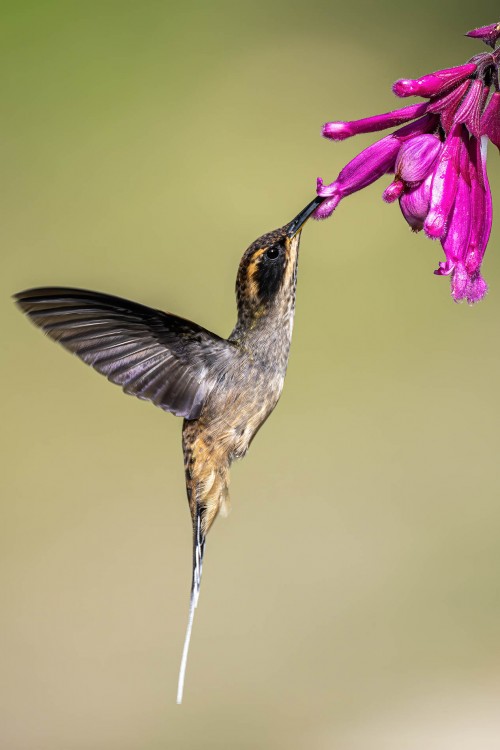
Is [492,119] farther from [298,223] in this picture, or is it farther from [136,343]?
[136,343]

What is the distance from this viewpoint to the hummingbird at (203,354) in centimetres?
150

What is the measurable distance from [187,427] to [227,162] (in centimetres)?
367

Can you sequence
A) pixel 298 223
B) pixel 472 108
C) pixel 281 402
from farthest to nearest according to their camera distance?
pixel 281 402 < pixel 298 223 < pixel 472 108

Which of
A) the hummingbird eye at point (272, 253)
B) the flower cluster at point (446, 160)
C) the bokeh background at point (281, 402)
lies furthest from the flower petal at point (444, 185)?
the bokeh background at point (281, 402)

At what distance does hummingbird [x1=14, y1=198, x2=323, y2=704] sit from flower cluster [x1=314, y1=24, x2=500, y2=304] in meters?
0.30

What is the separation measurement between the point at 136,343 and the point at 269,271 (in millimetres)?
239

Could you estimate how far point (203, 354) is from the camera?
1679mm

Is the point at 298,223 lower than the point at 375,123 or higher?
higher

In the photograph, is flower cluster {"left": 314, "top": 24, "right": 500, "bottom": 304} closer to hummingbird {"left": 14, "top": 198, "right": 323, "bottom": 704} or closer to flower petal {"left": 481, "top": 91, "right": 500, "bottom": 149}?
flower petal {"left": 481, "top": 91, "right": 500, "bottom": 149}

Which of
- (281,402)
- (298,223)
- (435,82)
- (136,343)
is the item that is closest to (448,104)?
(435,82)

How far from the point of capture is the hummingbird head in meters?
1.54

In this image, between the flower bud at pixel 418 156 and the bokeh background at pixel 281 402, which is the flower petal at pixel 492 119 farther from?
the bokeh background at pixel 281 402

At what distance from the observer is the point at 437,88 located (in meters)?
1.07

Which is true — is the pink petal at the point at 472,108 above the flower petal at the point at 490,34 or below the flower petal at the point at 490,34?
below
